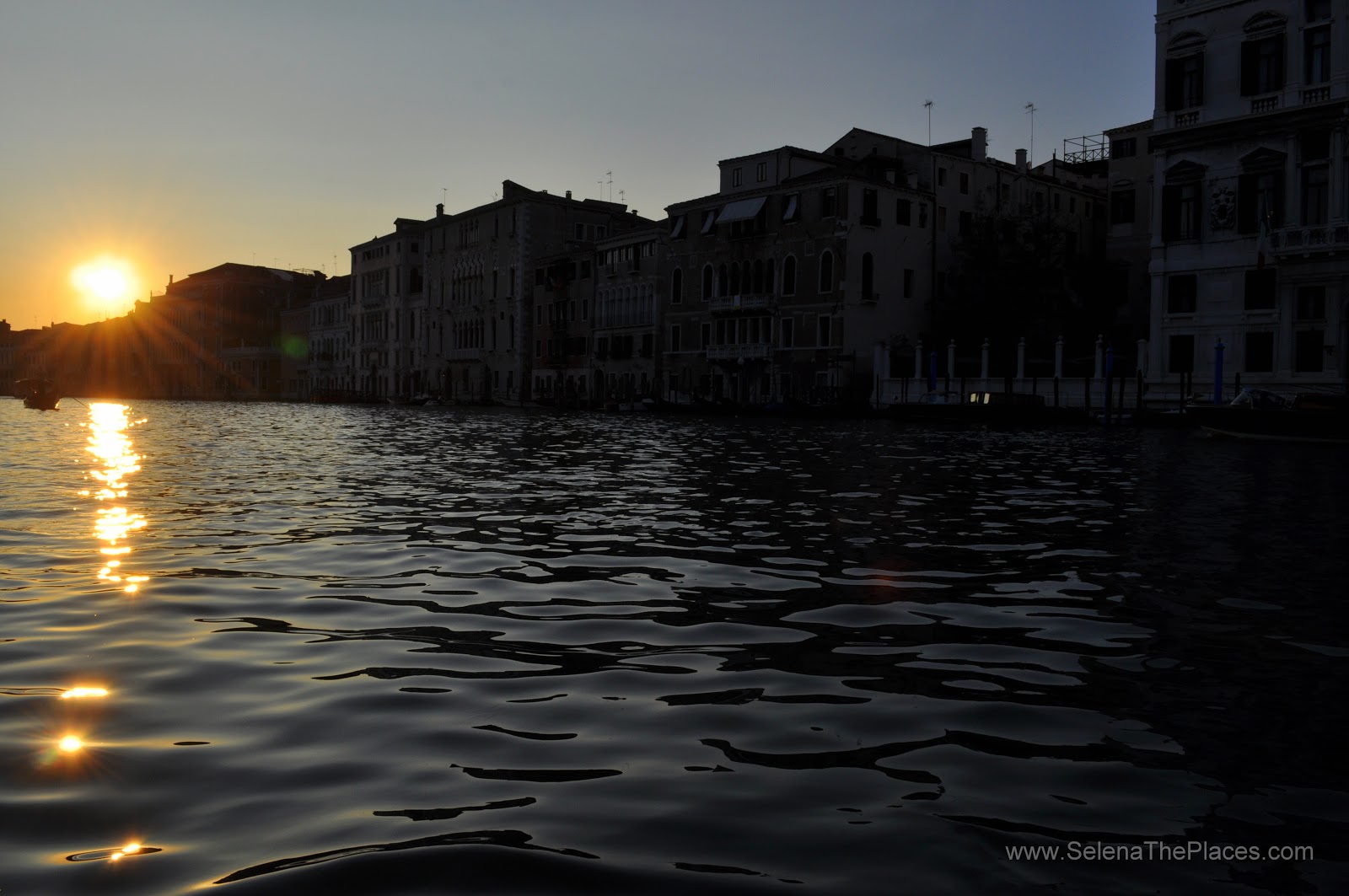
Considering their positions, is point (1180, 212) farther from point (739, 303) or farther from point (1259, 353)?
point (739, 303)

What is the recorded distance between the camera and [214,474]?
49.9ft

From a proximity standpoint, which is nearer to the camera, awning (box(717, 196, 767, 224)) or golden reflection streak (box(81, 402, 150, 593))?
golden reflection streak (box(81, 402, 150, 593))

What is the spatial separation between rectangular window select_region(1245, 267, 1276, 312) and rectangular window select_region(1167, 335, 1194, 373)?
2.11m

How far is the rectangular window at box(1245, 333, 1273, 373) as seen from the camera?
34.0m

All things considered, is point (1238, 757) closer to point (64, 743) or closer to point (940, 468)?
point (64, 743)

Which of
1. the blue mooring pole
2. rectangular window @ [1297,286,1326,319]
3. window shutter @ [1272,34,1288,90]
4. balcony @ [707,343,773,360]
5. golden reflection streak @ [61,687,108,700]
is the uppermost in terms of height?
window shutter @ [1272,34,1288,90]

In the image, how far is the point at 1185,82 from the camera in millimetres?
Result: 35875

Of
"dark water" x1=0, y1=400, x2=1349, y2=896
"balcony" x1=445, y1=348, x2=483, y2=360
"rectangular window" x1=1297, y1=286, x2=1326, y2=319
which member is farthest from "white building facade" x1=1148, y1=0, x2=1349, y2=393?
"balcony" x1=445, y1=348, x2=483, y2=360

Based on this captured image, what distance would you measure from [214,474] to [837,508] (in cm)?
865

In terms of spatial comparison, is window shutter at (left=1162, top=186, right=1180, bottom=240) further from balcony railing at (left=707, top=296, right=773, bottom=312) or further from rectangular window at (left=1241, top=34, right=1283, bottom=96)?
balcony railing at (left=707, top=296, right=773, bottom=312)

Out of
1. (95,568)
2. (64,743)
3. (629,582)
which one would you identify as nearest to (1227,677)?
(629,582)

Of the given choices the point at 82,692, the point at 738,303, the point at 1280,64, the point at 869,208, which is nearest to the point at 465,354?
the point at 738,303

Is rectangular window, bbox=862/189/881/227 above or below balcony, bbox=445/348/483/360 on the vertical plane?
above

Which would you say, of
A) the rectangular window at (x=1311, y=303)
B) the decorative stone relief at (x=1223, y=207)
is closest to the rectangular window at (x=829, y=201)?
the decorative stone relief at (x=1223, y=207)
